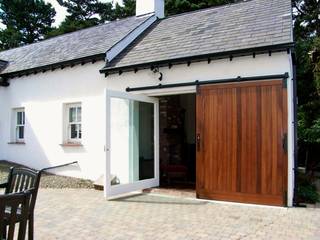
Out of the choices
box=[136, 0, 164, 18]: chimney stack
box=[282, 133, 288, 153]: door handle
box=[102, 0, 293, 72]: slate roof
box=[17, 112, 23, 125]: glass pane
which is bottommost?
box=[282, 133, 288, 153]: door handle

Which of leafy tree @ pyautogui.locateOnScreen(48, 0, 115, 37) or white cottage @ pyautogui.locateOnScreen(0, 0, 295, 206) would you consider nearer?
white cottage @ pyautogui.locateOnScreen(0, 0, 295, 206)

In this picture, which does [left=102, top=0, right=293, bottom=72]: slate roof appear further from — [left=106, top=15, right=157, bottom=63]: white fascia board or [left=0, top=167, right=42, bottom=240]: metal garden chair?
[left=0, top=167, right=42, bottom=240]: metal garden chair

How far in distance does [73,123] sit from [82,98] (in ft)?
3.18

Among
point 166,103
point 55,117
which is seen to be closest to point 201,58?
point 166,103

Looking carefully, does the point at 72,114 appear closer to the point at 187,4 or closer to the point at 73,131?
the point at 73,131

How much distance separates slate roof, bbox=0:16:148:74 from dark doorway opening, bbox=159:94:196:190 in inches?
105

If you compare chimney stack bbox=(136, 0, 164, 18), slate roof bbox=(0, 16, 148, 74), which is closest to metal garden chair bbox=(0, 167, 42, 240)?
slate roof bbox=(0, 16, 148, 74)

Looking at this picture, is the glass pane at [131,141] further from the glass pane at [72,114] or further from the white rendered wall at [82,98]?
the glass pane at [72,114]

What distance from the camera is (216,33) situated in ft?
31.3

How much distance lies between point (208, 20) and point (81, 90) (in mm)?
4262

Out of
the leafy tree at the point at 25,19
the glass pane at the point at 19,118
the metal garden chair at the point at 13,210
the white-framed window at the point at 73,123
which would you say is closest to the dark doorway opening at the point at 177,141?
the white-framed window at the point at 73,123

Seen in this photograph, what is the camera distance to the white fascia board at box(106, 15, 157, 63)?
35.4ft

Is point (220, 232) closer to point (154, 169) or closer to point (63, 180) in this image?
point (154, 169)

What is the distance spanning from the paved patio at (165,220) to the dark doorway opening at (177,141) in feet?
6.51
